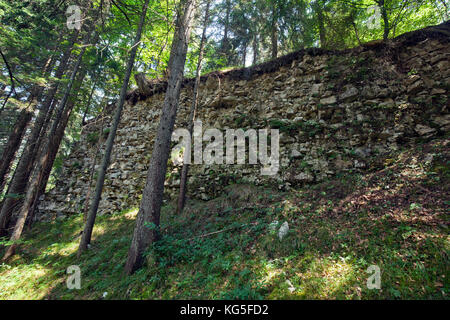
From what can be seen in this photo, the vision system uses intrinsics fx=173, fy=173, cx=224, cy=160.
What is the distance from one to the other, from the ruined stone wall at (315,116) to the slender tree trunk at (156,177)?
2605 mm

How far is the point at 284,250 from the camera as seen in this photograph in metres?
3.44

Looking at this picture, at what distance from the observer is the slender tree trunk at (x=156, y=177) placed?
399 centimetres

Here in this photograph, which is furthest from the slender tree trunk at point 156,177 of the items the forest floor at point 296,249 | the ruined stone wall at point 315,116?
the ruined stone wall at point 315,116

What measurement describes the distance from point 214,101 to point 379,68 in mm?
6307

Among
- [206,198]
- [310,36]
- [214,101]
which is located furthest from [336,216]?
[310,36]

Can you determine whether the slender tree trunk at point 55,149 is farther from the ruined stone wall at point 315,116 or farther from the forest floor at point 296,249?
the forest floor at point 296,249

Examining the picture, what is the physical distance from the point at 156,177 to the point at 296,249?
3484 mm

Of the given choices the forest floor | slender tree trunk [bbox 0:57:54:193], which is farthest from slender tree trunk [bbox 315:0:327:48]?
slender tree trunk [bbox 0:57:54:193]

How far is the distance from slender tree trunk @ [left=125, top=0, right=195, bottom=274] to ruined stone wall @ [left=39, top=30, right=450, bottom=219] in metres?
2.61

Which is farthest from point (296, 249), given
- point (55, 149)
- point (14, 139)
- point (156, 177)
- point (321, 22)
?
point (14, 139)

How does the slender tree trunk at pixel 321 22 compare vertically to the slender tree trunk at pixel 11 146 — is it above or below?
above

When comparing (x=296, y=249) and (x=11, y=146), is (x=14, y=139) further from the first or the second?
(x=296, y=249)

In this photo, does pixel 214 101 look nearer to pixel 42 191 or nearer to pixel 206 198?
pixel 206 198

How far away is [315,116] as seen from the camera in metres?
6.47
